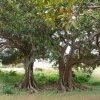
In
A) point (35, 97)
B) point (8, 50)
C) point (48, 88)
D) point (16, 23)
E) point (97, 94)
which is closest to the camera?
point (16, 23)

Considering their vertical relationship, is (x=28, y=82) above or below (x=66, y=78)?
below

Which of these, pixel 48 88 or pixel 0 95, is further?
pixel 48 88

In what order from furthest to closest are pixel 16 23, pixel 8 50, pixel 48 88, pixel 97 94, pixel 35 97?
1. pixel 8 50
2. pixel 48 88
3. pixel 97 94
4. pixel 35 97
5. pixel 16 23

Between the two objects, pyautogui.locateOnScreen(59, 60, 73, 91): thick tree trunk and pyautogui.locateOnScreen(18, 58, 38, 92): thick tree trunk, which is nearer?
pyautogui.locateOnScreen(18, 58, 38, 92): thick tree trunk

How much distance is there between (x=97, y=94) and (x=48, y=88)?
3055 mm

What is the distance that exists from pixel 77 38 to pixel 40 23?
7.93ft

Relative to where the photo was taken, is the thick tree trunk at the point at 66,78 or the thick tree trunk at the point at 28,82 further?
the thick tree trunk at the point at 66,78

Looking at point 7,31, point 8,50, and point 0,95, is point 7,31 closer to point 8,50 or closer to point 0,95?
point 0,95

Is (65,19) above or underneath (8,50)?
underneath

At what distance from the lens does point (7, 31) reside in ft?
54.3

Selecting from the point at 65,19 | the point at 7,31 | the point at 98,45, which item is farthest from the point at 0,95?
the point at 65,19

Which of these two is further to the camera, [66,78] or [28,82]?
[66,78]

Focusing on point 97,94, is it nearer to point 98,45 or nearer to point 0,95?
point 98,45

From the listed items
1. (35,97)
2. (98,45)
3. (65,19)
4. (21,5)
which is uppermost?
(21,5)
